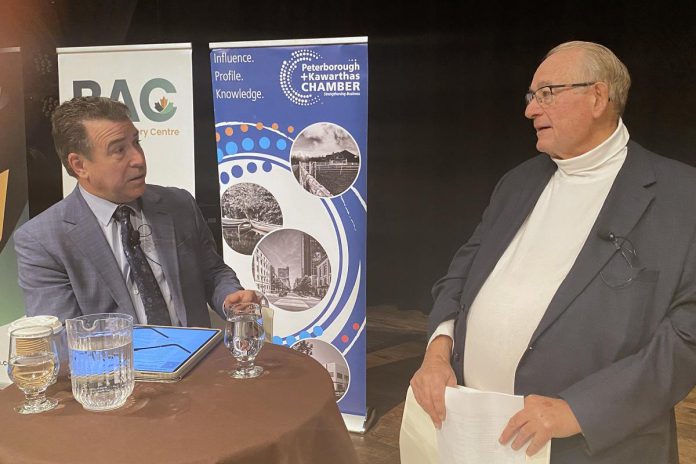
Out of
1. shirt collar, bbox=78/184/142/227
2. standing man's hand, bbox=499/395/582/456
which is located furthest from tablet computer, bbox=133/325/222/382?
standing man's hand, bbox=499/395/582/456

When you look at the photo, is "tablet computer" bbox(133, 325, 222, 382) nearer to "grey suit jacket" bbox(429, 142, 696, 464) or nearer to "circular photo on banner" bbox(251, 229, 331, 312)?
"grey suit jacket" bbox(429, 142, 696, 464)

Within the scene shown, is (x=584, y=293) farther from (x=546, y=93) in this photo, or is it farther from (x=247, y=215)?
(x=247, y=215)

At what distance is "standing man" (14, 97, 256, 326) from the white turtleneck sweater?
916 mm

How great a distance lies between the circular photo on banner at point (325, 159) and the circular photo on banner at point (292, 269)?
0.83 ft

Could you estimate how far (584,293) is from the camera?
1.58 meters

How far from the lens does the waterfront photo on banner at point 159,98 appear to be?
2801 mm

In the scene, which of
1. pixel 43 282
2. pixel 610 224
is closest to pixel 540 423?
pixel 610 224

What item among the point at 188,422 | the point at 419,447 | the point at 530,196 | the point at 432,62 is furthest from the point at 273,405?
the point at 432,62

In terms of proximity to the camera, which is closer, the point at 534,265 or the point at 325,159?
the point at 534,265

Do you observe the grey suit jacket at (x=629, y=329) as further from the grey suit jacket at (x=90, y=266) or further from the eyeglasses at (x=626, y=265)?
the grey suit jacket at (x=90, y=266)

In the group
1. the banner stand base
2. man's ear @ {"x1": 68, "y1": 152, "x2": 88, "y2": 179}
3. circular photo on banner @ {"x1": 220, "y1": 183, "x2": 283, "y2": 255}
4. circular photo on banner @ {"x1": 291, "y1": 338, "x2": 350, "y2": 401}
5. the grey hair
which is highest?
the grey hair

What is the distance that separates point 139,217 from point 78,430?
1371mm

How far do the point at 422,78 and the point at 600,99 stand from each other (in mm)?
1410

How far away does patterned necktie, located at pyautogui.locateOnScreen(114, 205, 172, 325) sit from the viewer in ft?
8.10
